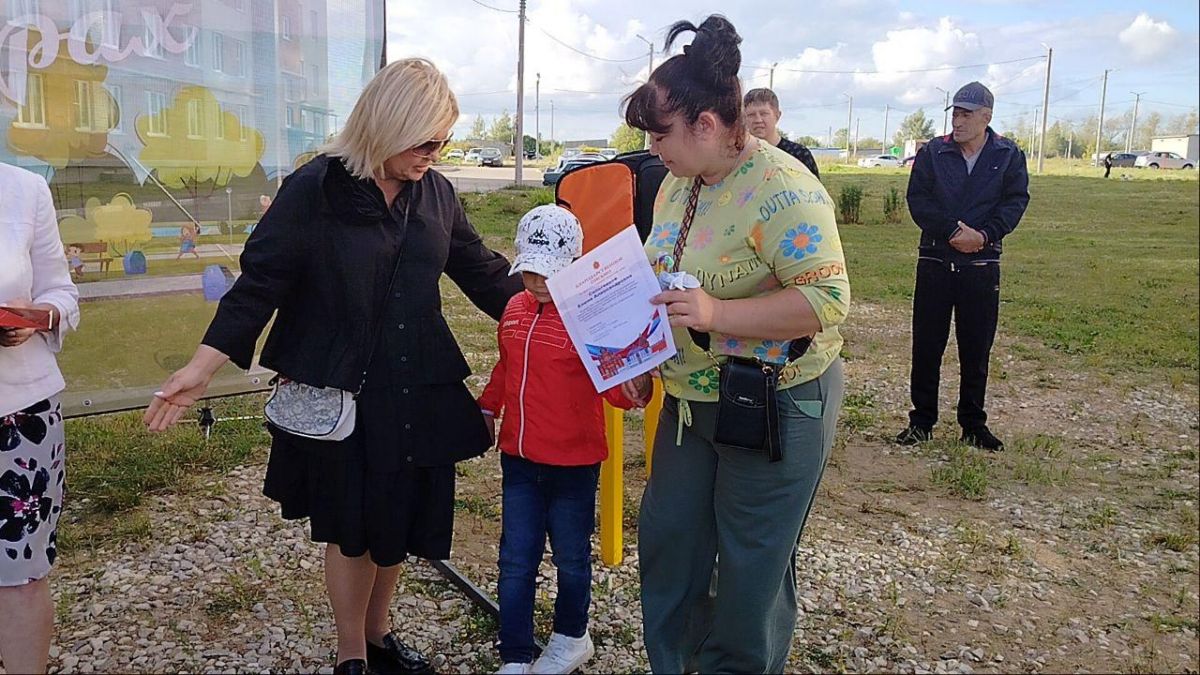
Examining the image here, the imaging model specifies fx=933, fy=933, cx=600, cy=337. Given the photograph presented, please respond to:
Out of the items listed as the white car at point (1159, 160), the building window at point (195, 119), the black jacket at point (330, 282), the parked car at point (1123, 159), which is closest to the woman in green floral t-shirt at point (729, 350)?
the black jacket at point (330, 282)

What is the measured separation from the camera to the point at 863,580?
374cm

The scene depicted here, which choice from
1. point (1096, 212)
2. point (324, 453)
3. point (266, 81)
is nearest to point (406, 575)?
point (324, 453)

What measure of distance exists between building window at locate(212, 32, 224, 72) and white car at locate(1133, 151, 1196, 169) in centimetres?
5233

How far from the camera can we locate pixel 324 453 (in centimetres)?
247

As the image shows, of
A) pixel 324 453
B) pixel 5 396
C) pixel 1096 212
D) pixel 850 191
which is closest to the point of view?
pixel 5 396

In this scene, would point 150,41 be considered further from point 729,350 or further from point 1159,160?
point 1159,160

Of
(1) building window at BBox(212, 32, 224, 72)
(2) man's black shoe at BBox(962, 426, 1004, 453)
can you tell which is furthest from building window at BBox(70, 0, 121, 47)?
(2) man's black shoe at BBox(962, 426, 1004, 453)

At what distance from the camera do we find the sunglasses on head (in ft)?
7.73

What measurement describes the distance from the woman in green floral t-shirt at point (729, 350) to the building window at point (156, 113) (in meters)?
2.17

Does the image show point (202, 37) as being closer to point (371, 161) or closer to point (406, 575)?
point (371, 161)

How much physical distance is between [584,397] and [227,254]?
6.27 ft

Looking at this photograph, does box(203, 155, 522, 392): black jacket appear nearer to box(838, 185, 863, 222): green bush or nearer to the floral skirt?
the floral skirt

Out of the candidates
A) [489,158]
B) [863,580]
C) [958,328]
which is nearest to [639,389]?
[863,580]

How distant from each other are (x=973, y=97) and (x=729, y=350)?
3836 millimetres
